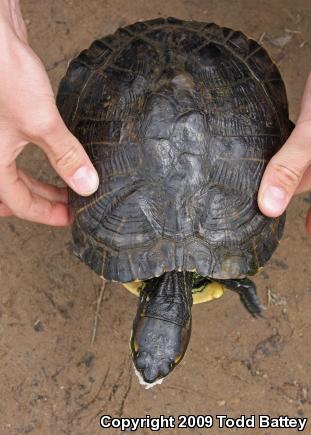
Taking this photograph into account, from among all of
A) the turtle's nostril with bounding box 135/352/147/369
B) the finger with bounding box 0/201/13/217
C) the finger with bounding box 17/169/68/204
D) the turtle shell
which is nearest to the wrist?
the turtle shell

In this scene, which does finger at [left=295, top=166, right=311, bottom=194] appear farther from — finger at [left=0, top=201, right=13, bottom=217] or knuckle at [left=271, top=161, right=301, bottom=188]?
finger at [left=0, top=201, right=13, bottom=217]

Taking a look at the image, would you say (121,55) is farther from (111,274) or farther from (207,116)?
(111,274)

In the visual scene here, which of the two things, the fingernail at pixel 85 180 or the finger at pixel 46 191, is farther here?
the finger at pixel 46 191

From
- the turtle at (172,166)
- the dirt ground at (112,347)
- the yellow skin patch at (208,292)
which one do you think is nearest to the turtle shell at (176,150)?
the turtle at (172,166)

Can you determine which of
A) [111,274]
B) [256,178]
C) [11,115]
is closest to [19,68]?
[11,115]

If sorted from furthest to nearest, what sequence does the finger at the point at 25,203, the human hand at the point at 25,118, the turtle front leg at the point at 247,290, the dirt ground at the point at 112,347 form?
the dirt ground at the point at 112,347 → the turtle front leg at the point at 247,290 → the finger at the point at 25,203 → the human hand at the point at 25,118

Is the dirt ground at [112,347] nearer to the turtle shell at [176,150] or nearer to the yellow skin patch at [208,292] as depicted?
the yellow skin patch at [208,292]

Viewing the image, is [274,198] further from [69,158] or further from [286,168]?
[69,158]
